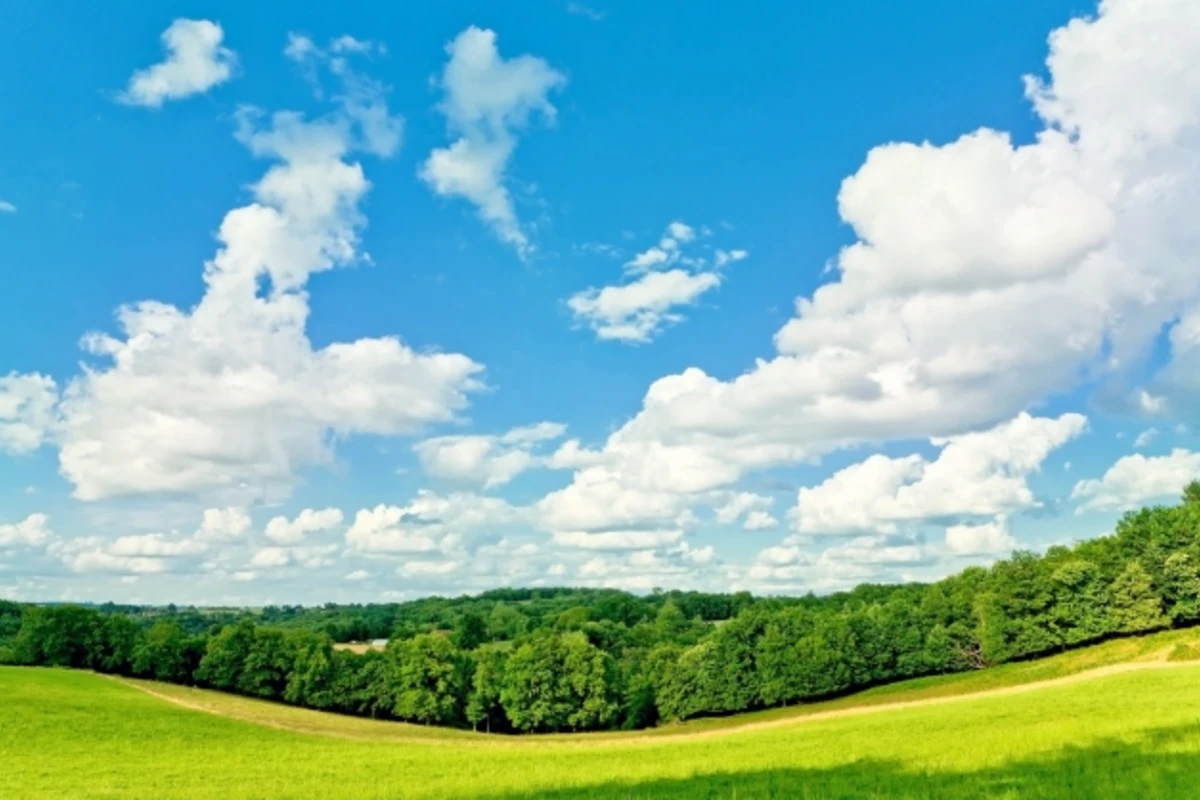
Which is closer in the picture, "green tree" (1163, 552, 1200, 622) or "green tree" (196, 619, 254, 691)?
"green tree" (1163, 552, 1200, 622)

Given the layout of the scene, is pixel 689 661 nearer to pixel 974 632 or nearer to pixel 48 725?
pixel 974 632

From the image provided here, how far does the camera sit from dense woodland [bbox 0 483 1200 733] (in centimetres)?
9419

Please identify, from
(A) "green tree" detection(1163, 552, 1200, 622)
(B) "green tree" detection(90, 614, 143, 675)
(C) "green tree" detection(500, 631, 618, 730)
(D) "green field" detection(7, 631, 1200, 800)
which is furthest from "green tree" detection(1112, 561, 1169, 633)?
(B) "green tree" detection(90, 614, 143, 675)

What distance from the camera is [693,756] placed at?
33156 mm

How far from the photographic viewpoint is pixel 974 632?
99.3m

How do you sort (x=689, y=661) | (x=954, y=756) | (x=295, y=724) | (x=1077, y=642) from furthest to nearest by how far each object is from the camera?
(x=689, y=661)
(x=1077, y=642)
(x=295, y=724)
(x=954, y=756)

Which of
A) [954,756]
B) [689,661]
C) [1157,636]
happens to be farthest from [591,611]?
[954,756]

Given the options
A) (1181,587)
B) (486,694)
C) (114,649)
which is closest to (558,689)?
(486,694)

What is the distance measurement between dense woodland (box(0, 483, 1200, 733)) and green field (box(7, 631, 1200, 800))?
1850cm

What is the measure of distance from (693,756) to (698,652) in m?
→ 70.8

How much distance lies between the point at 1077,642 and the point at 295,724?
82503mm

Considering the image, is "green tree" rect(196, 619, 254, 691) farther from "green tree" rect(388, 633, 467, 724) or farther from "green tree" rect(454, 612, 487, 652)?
"green tree" rect(454, 612, 487, 652)

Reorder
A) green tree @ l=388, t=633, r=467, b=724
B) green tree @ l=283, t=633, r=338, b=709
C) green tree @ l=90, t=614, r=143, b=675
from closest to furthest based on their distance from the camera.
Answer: green tree @ l=388, t=633, r=467, b=724
green tree @ l=283, t=633, r=338, b=709
green tree @ l=90, t=614, r=143, b=675

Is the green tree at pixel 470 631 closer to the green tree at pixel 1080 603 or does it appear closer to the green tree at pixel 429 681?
the green tree at pixel 429 681
